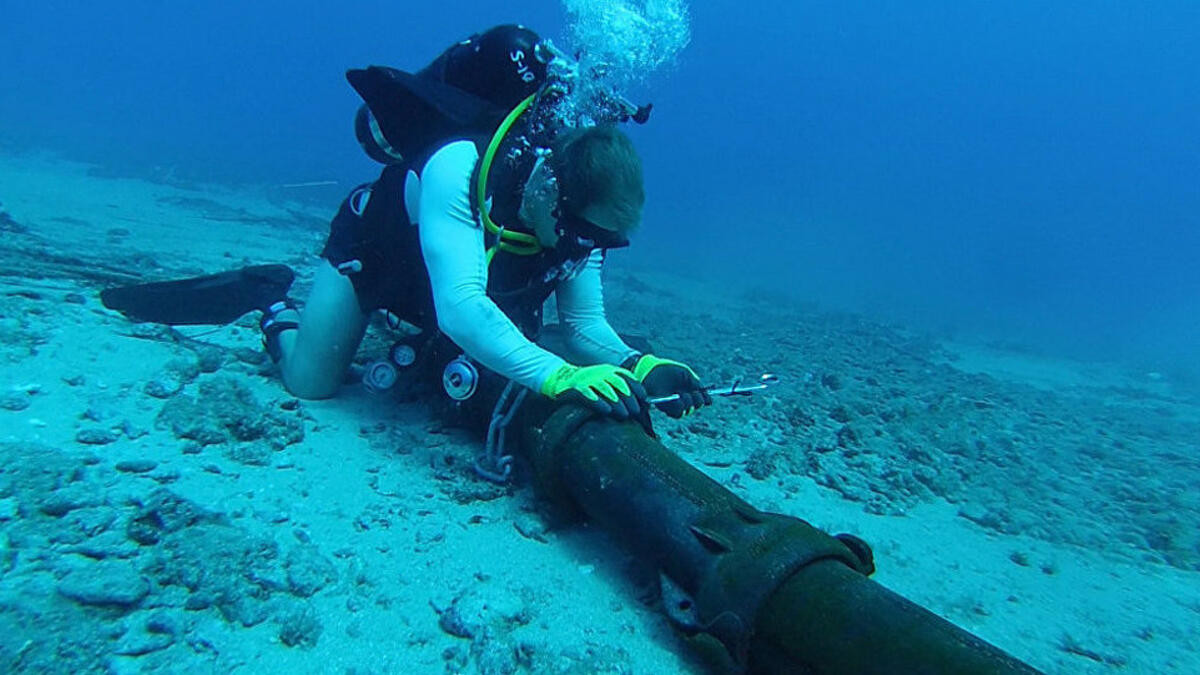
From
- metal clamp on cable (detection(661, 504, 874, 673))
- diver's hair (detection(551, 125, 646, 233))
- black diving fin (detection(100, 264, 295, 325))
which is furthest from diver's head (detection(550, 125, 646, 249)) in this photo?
black diving fin (detection(100, 264, 295, 325))

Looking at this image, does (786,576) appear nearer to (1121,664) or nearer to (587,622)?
(587,622)

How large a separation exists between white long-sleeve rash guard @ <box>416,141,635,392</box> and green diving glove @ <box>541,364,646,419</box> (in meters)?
0.06

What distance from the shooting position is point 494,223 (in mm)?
2762

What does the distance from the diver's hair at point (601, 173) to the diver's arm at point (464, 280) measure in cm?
45

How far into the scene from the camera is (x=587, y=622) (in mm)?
1962

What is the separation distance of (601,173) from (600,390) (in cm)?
88

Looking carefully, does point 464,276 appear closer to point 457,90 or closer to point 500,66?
point 457,90

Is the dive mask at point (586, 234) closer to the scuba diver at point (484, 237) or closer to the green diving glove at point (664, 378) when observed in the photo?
the scuba diver at point (484, 237)

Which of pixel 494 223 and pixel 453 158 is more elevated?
pixel 453 158

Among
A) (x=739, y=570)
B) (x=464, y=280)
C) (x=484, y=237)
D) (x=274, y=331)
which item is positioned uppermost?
Answer: (x=484, y=237)

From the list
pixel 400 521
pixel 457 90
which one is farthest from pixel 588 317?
pixel 400 521

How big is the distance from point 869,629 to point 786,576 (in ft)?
0.79

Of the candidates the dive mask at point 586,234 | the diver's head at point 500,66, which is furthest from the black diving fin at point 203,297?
the dive mask at point 586,234

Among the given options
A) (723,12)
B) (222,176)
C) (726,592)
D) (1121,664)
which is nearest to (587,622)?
(726,592)
